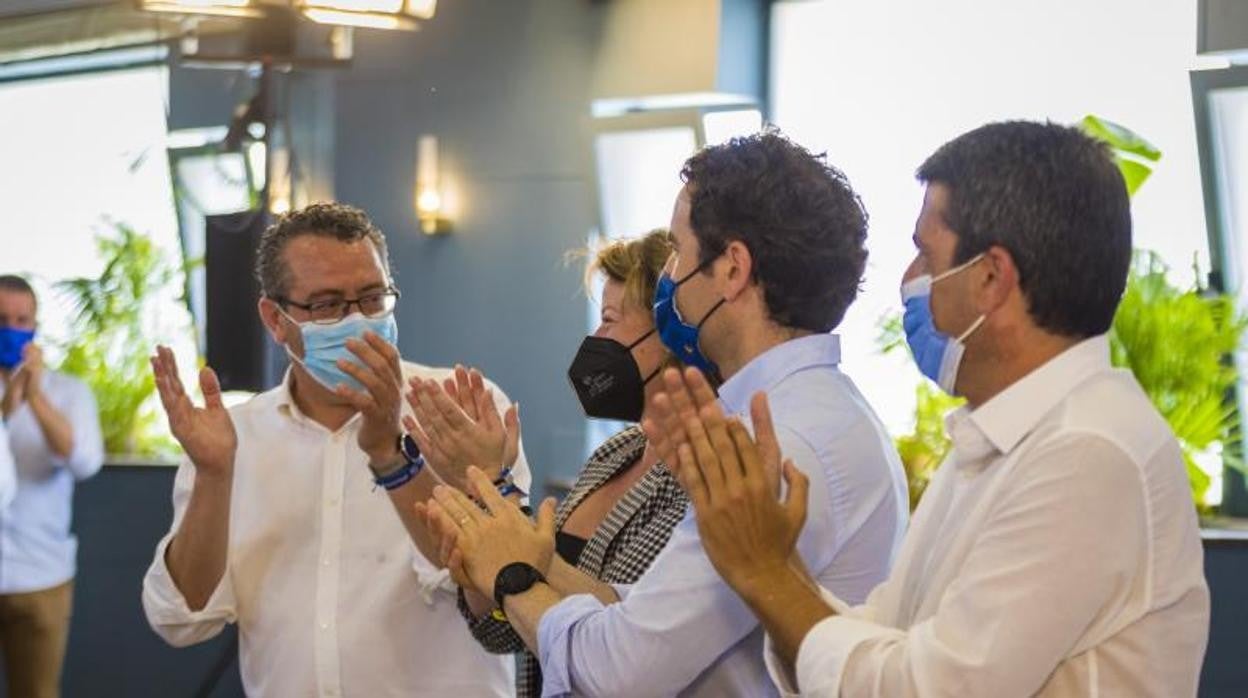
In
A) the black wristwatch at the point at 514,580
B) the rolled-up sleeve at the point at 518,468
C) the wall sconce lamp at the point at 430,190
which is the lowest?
the black wristwatch at the point at 514,580

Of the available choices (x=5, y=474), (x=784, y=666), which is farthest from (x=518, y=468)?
(x=5, y=474)

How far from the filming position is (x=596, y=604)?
219 cm

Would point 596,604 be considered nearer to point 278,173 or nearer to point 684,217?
point 684,217

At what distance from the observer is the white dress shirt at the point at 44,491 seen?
19.4 feet

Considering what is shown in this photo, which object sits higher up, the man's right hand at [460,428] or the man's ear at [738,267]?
the man's ear at [738,267]

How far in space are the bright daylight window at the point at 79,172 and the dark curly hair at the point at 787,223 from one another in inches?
253

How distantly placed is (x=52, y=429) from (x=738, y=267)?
4.41 meters

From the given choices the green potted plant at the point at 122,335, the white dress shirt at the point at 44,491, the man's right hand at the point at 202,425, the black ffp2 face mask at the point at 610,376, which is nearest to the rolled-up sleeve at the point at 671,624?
the black ffp2 face mask at the point at 610,376

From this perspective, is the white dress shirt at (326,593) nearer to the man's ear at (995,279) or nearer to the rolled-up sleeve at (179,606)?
the rolled-up sleeve at (179,606)

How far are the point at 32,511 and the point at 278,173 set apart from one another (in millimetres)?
2510

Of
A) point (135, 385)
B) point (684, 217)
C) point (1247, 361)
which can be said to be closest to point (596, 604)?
point (684, 217)

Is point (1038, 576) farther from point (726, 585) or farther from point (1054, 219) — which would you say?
point (726, 585)

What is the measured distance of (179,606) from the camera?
122 inches

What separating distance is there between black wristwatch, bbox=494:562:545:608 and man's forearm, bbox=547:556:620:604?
36 millimetres
